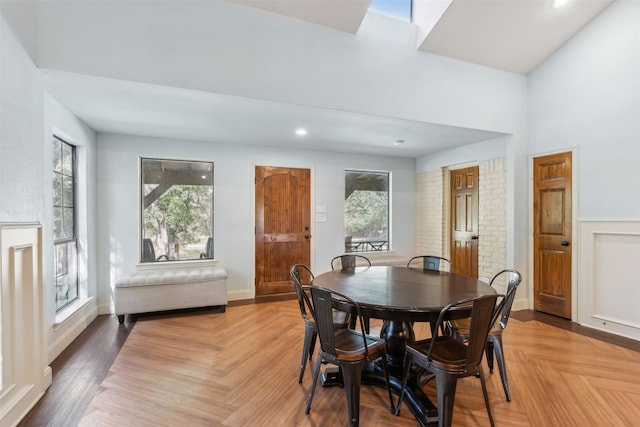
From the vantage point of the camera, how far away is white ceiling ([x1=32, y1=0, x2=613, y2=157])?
2846 millimetres

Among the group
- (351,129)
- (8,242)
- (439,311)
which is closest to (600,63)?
(351,129)

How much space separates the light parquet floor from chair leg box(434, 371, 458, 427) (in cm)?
32

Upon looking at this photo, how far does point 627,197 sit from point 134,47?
4.98 meters

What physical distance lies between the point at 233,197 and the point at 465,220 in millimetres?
3739

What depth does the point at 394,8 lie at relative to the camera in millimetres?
3473

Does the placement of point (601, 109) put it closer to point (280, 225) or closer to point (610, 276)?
point (610, 276)

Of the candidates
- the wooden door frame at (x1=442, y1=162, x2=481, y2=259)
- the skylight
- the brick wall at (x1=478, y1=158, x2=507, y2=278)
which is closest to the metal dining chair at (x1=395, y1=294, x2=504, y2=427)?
the brick wall at (x1=478, y1=158, x2=507, y2=278)

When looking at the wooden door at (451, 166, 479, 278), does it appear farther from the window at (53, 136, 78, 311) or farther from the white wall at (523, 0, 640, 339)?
the window at (53, 136, 78, 311)

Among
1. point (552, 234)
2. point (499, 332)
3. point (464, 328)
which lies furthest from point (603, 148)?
point (464, 328)

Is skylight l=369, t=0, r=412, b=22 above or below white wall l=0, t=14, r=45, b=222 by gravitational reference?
above

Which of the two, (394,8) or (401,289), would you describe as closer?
(401,289)

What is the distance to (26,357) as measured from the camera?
217 cm

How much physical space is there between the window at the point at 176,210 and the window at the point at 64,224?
787 millimetres

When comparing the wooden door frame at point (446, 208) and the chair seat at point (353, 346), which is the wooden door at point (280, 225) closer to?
the wooden door frame at point (446, 208)
